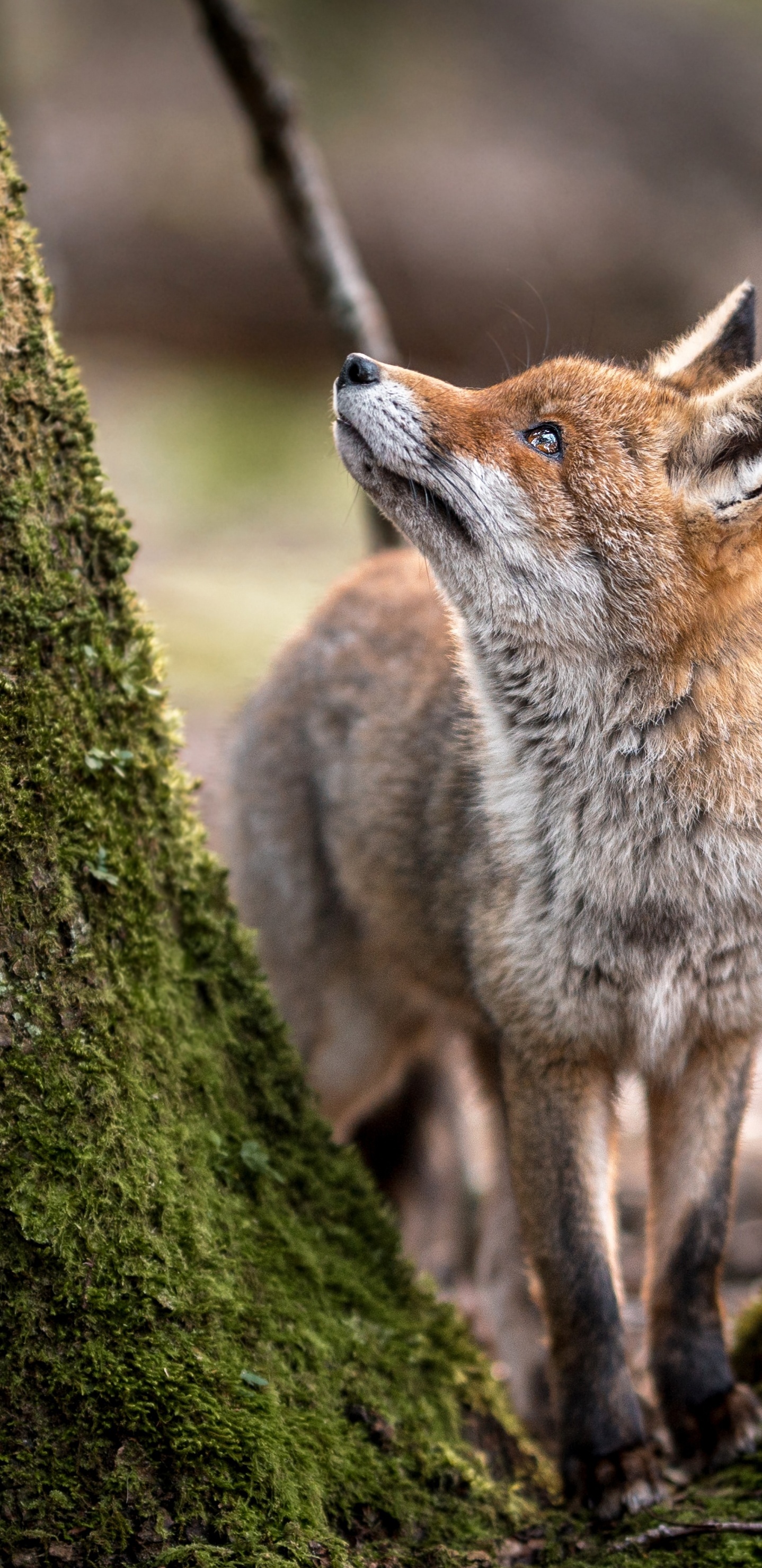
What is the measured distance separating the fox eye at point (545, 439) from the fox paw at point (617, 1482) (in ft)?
9.03

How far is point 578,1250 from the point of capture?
3.78 m

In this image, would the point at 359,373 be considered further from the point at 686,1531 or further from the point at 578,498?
the point at 686,1531

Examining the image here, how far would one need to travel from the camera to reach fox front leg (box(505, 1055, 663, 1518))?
3602 millimetres

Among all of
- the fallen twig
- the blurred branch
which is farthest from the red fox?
the blurred branch

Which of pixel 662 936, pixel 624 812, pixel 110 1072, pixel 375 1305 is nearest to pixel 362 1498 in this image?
pixel 375 1305

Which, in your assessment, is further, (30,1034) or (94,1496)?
(30,1034)

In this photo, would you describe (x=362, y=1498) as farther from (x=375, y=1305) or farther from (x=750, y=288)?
(x=750, y=288)

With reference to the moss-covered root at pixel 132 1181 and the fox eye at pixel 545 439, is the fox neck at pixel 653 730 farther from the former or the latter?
the moss-covered root at pixel 132 1181

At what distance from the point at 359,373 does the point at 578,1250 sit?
8.47ft

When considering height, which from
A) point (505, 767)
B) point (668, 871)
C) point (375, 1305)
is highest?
point (505, 767)

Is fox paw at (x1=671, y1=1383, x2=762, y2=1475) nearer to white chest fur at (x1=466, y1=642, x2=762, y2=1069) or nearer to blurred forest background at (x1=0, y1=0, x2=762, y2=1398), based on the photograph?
white chest fur at (x1=466, y1=642, x2=762, y2=1069)

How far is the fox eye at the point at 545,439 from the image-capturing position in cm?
379

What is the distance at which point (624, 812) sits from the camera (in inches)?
143

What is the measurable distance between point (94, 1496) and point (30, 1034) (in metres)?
0.87
